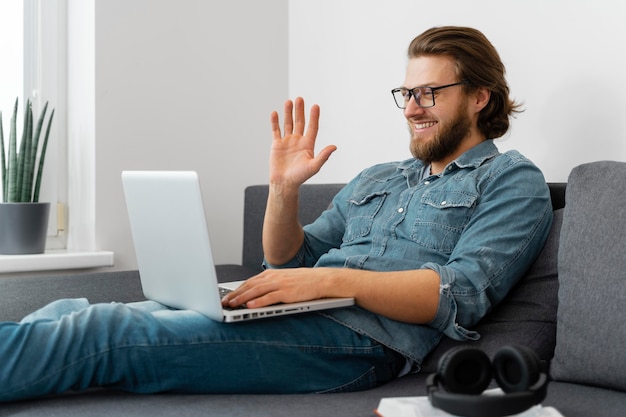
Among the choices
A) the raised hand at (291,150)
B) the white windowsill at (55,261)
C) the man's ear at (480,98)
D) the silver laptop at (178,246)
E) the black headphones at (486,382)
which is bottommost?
the white windowsill at (55,261)

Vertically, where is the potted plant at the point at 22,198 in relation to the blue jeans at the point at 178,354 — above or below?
above

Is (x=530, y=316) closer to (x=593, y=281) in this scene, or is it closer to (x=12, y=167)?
(x=593, y=281)

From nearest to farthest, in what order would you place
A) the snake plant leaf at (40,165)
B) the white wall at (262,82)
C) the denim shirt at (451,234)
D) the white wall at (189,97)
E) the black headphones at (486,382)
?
1. the black headphones at (486,382)
2. the denim shirt at (451,234)
3. the white wall at (262,82)
4. the snake plant leaf at (40,165)
5. the white wall at (189,97)

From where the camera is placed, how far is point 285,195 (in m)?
1.96

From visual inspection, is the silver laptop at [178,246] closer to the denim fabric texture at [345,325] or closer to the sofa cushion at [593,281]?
the denim fabric texture at [345,325]

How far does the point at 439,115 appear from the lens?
1972mm

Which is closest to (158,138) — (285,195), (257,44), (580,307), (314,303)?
(257,44)

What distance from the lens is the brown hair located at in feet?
6.49

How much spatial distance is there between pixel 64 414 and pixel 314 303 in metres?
0.50

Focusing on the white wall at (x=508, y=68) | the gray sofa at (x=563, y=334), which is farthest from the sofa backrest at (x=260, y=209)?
the gray sofa at (x=563, y=334)

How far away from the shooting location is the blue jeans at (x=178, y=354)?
1414 mm

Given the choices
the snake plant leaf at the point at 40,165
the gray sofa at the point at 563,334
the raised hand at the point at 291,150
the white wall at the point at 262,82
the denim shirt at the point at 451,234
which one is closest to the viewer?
the gray sofa at the point at 563,334

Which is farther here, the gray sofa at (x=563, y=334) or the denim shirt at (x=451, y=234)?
the denim shirt at (x=451, y=234)

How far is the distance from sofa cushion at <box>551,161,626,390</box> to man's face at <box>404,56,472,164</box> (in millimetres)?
398
